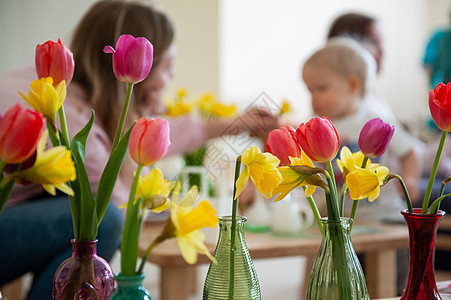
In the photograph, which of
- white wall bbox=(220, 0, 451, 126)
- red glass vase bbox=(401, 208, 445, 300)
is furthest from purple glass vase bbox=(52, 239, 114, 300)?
white wall bbox=(220, 0, 451, 126)

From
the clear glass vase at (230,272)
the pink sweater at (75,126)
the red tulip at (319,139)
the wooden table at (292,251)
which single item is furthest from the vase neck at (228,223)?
the pink sweater at (75,126)

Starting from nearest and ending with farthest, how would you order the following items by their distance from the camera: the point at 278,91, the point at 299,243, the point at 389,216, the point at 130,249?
the point at 130,249
the point at 299,243
the point at 389,216
the point at 278,91

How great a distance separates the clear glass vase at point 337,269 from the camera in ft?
1.87

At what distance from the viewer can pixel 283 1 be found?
14.0ft

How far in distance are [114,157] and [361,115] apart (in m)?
1.31

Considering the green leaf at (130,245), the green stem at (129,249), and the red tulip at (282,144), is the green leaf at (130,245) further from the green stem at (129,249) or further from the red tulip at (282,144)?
the red tulip at (282,144)

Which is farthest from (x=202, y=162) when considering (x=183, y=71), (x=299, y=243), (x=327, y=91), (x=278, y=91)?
(x=278, y=91)

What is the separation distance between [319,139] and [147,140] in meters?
0.17

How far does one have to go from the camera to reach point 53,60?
1.81 ft

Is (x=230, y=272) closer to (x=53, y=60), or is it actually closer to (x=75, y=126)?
(x=53, y=60)

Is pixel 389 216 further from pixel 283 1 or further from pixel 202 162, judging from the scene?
pixel 283 1

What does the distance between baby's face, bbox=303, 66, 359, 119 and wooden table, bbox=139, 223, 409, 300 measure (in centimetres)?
39

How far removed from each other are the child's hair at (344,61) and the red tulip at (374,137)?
1.06 meters

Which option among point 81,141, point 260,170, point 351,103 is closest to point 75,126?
point 81,141
